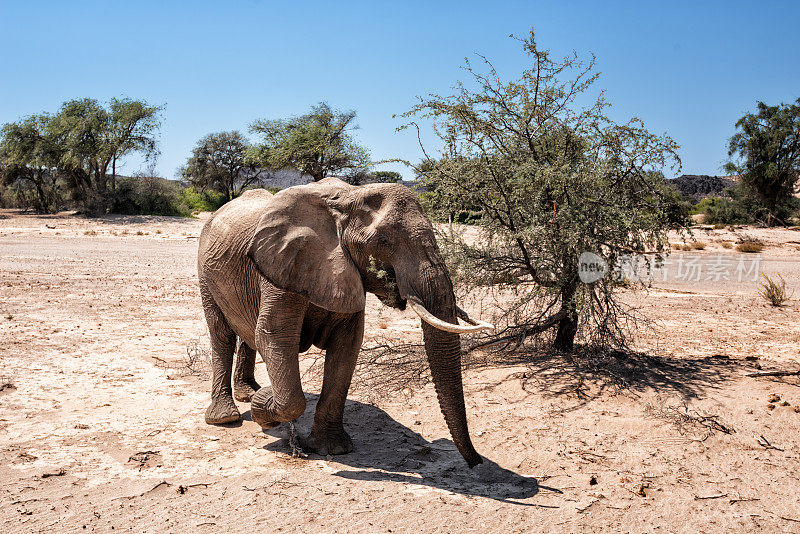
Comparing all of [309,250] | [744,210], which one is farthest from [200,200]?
[309,250]

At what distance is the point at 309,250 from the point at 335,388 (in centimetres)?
135

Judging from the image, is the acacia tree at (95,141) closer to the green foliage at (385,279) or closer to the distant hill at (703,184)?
the green foliage at (385,279)

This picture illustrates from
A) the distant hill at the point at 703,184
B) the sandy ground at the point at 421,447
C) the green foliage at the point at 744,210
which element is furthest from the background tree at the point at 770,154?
the sandy ground at the point at 421,447

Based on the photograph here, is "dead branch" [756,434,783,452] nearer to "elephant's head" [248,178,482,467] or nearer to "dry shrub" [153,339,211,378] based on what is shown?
"elephant's head" [248,178,482,467]

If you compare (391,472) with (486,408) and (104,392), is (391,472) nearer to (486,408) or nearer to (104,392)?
(486,408)

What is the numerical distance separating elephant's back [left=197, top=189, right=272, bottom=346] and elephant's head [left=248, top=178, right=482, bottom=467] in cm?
77

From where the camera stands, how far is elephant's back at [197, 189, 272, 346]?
5.87 metres

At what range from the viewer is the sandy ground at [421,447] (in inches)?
170

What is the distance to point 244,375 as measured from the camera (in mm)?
7203

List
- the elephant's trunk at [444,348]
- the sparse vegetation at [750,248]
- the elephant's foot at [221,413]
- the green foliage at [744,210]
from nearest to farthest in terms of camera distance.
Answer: the elephant's trunk at [444,348]
the elephant's foot at [221,413]
the sparse vegetation at [750,248]
the green foliage at [744,210]

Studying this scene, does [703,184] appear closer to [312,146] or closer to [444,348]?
[312,146]

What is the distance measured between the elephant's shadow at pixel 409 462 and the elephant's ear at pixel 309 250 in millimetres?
1411

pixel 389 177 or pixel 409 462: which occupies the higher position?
pixel 389 177

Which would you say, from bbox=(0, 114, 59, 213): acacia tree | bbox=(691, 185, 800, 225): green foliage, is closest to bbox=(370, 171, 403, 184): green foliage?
bbox=(691, 185, 800, 225): green foliage
